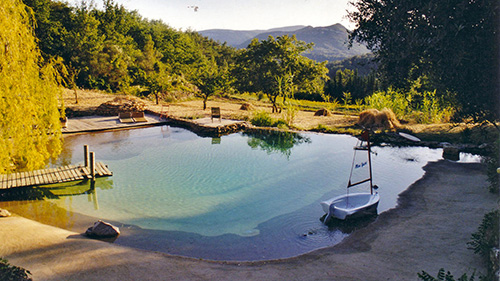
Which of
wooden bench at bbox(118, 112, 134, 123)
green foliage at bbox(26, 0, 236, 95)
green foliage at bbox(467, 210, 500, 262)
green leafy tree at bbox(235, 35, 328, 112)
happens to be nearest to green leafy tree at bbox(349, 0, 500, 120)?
green foliage at bbox(467, 210, 500, 262)

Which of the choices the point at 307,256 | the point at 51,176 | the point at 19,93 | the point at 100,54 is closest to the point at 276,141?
the point at 51,176

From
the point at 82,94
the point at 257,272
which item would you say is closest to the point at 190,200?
the point at 257,272

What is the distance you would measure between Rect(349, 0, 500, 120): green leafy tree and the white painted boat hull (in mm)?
4173

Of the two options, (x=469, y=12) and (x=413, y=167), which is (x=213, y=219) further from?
(x=413, y=167)

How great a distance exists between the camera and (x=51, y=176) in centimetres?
1354

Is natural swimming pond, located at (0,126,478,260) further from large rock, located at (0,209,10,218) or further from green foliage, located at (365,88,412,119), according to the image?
green foliage, located at (365,88,412,119)

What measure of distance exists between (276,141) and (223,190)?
9.21m

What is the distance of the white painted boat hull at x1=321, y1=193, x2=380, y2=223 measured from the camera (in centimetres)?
1059

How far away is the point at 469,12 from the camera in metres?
6.91

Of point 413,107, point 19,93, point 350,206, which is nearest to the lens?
point 19,93

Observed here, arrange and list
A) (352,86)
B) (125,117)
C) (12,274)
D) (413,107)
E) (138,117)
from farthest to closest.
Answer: (352,86) → (413,107) → (138,117) → (125,117) → (12,274)

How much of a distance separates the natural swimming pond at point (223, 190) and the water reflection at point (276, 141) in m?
0.13

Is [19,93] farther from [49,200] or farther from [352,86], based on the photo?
[352,86]

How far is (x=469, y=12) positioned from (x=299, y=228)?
7.15 metres
